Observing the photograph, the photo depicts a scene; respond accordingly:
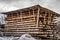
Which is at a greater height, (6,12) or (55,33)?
(6,12)

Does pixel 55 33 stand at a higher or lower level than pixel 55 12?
lower

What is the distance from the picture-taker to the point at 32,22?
66.4 inches

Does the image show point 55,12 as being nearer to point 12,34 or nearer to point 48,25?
point 48,25

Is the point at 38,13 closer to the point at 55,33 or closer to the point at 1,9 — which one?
the point at 55,33

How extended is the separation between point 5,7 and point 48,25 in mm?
611

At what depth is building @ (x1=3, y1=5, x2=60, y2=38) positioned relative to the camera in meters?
1.68

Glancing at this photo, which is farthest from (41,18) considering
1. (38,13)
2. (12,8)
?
(12,8)

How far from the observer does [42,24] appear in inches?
66.4

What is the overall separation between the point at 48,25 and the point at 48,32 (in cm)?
9

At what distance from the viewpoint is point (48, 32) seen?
65.9 inches

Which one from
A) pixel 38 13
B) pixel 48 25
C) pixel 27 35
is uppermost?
pixel 38 13

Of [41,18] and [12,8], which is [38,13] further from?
[12,8]

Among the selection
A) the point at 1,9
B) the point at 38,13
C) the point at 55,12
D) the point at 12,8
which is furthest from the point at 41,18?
the point at 1,9

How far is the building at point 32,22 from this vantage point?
1677mm
